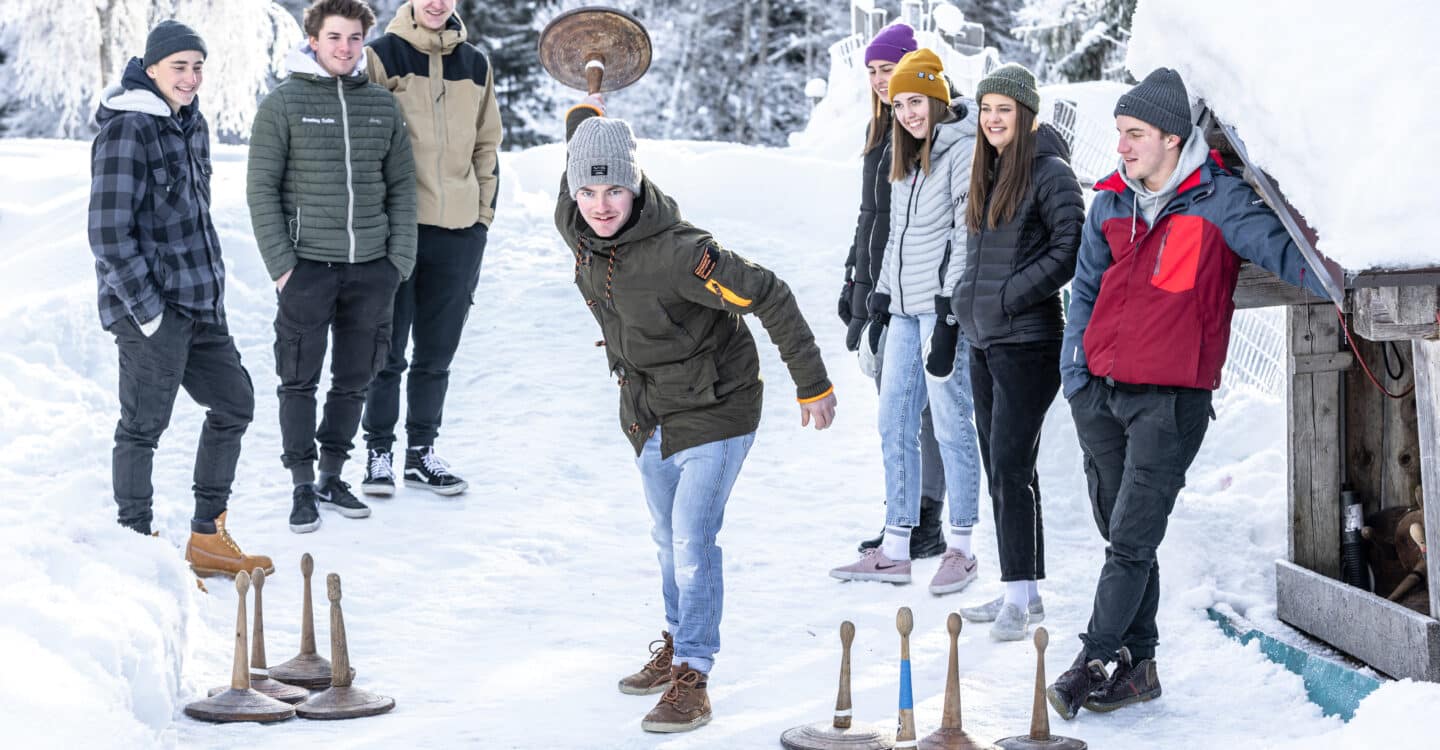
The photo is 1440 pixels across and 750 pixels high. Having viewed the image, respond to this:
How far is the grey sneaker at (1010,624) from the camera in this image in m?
5.07

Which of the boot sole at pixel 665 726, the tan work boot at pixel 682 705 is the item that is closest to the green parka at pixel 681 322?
the tan work boot at pixel 682 705

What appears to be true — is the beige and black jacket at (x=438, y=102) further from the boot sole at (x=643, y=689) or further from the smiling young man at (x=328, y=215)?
the boot sole at (x=643, y=689)

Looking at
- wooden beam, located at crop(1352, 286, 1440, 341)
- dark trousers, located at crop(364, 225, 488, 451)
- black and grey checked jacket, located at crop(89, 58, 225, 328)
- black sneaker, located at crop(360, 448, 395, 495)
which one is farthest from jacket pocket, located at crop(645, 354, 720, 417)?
black sneaker, located at crop(360, 448, 395, 495)

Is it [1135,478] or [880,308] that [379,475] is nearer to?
[880,308]

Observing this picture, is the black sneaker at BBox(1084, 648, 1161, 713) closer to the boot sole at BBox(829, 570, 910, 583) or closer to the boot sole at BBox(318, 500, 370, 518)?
the boot sole at BBox(829, 570, 910, 583)

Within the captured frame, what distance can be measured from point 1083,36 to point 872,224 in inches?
712

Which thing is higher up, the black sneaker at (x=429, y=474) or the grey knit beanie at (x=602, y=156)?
the grey knit beanie at (x=602, y=156)

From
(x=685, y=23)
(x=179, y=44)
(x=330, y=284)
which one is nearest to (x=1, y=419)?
(x=330, y=284)

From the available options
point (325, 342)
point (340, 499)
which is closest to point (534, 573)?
point (340, 499)

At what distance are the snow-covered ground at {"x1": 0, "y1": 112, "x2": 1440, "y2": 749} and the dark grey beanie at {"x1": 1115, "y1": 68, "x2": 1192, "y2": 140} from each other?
1677 mm

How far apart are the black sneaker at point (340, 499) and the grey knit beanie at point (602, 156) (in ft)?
8.90

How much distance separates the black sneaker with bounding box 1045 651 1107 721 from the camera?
4.23m

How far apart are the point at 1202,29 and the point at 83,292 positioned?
6.91 m

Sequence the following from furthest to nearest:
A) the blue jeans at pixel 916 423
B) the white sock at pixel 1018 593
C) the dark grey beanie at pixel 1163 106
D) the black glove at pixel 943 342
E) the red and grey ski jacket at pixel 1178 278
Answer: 1. the blue jeans at pixel 916 423
2. the black glove at pixel 943 342
3. the white sock at pixel 1018 593
4. the dark grey beanie at pixel 1163 106
5. the red and grey ski jacket at pixel 1178 278
